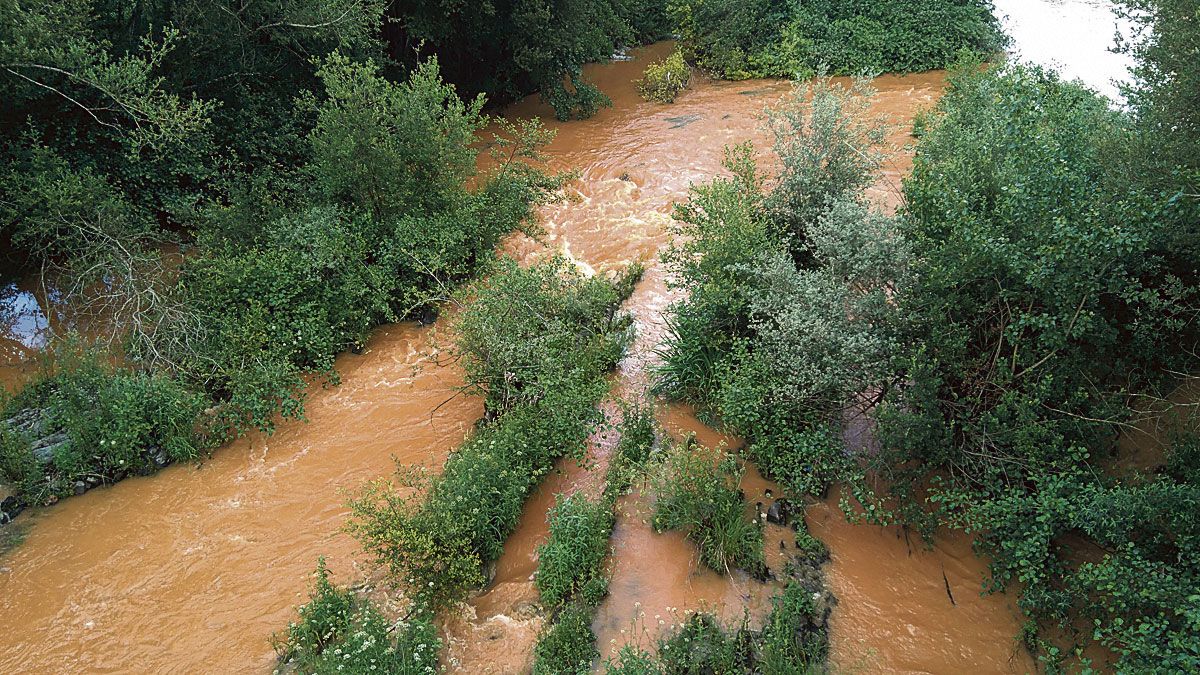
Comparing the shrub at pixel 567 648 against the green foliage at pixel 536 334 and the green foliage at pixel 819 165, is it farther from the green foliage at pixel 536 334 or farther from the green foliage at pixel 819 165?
the green foliage at pixel 819 165

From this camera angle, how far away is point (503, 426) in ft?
26.2

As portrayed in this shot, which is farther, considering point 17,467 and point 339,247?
point 339,247

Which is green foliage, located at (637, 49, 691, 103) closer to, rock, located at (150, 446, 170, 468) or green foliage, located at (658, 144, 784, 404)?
green foliage, located at (658, 144, 784, 404)

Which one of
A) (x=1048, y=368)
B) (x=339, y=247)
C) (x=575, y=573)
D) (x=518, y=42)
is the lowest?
(x=575, y=573)

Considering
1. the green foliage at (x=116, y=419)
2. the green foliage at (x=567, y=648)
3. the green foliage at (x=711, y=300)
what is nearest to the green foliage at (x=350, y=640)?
the green foliage at (x=567, y=648)

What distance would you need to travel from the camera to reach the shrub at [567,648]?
5754 mm

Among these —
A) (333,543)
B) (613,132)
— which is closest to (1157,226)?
(333,543)

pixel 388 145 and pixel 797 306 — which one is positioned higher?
pixel 388 145

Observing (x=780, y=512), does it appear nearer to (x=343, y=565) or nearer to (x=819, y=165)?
(x=343, y=565)

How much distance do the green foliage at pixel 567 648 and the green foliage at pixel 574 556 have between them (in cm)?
29

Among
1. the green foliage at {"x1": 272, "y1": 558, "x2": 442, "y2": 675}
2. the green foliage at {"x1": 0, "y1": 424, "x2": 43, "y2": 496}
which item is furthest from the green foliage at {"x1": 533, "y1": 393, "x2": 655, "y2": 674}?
the green foliage at {"x1": 0, "y1": 424, "x2": 43, "y2": 496}

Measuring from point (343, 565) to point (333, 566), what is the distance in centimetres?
11

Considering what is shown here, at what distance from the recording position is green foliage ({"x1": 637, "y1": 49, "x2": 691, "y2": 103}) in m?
17.1

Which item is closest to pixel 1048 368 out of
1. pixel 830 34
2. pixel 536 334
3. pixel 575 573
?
pixel 575 573
